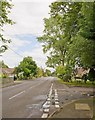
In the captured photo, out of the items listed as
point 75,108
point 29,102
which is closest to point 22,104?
point 29,102

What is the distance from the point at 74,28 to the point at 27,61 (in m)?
113

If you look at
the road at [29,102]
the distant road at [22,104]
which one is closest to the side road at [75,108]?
the road at [29,102]

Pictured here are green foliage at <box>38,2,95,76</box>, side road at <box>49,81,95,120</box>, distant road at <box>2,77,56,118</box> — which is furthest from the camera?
green foliage at <box>38,2,95,76</box>

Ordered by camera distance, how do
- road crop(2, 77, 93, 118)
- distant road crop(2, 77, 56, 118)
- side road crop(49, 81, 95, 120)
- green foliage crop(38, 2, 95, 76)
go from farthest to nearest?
green foliage crop(38, 2, 95, 76), road crop(2, 77, 93, 118), distant road crop(2, 77, 56, 118), side road crop(49, 81, 95, 120)

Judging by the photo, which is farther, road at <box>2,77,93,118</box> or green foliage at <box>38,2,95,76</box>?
green foliage at <box>38,2,95,76</box>

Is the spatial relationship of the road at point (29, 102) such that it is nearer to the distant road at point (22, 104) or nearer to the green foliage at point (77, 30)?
the distant road at point (22, 104)

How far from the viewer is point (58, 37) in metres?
61.6

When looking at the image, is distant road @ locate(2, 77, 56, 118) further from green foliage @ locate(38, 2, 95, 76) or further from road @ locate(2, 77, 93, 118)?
green foliage @ locate(38, 2, 95, 76)

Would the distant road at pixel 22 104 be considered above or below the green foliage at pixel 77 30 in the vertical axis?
below

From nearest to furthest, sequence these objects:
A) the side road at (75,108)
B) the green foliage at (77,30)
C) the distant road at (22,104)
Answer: the side road at (75,108)
the distant road at (22,104)
the green foliage at (77,30)

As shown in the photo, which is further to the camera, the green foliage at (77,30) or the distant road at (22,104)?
the green foliage at (77,30)

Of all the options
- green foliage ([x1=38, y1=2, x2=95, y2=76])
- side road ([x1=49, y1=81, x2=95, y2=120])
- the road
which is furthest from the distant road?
green foliage ([x1=38, y1=2, x2=95, y2=76])

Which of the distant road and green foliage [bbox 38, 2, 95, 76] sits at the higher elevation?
green foliage [bbox 38, 2, 95, 76]

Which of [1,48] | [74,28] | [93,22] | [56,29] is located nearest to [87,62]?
[93,22]
